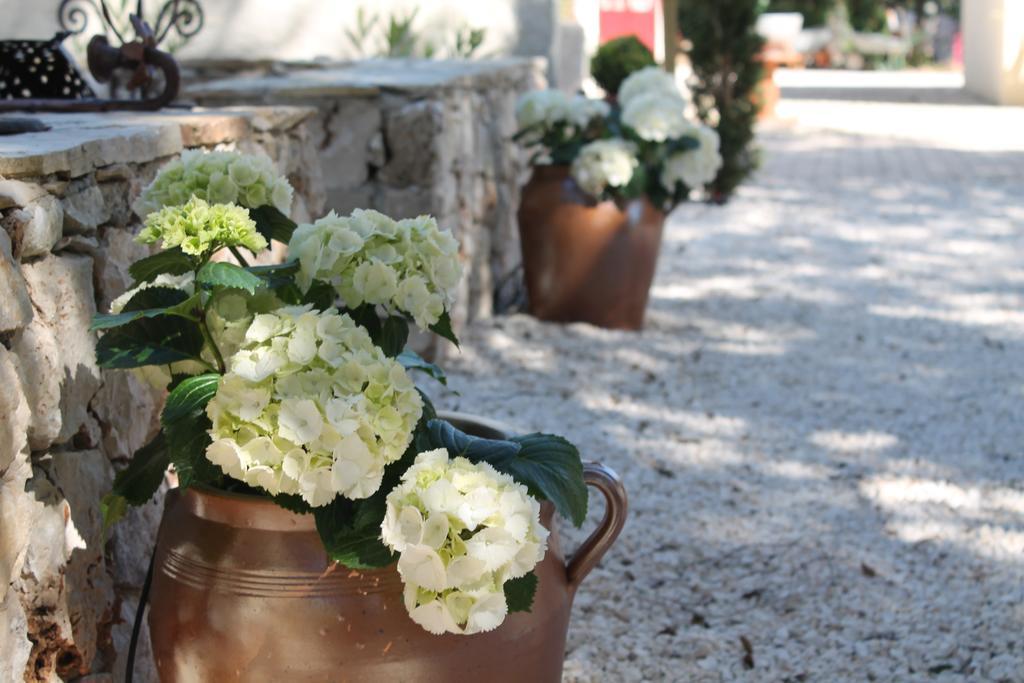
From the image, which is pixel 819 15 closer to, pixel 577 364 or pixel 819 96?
pixel 819 96

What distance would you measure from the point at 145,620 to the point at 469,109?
2777 millimetres

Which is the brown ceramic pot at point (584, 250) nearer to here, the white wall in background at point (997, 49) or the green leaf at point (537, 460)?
the green leaf at point (537, 460)

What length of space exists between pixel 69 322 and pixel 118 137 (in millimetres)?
384

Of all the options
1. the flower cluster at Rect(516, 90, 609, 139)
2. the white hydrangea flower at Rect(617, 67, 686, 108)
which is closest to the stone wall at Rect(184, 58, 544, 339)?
the flower cluster at Rect(516, 90, 609, 139)

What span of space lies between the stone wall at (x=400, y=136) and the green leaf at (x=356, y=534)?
224 centimetres

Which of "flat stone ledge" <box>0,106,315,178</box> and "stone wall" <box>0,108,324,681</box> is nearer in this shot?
"stone wall" <box>0,108,324,681</box>

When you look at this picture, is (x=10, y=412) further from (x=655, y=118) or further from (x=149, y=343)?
(x=655, y=118)

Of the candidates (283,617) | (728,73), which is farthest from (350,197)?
(728,73)

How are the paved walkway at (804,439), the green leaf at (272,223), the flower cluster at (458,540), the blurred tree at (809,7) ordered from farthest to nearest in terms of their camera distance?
the blurred tree at (809,7) < the paved walkway at (804,439) < the green leaf at (272,223) < the flower cluster at (458,540)

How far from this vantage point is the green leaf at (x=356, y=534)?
1.43m

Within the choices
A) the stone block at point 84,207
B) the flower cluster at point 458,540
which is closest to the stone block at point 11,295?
the stone block at point 84,207

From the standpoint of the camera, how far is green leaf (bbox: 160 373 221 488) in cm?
148

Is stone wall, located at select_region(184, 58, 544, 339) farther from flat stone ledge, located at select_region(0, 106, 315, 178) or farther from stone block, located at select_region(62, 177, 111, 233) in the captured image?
stone block, located at select_region(62, 177, 111, 233)

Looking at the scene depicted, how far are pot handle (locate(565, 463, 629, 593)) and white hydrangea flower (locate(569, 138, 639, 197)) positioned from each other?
2545 millimetres
